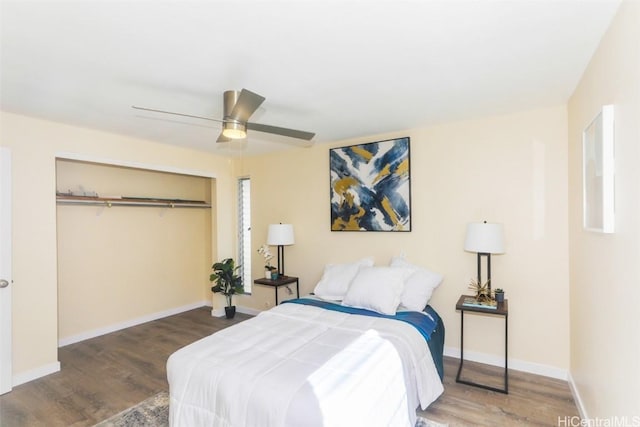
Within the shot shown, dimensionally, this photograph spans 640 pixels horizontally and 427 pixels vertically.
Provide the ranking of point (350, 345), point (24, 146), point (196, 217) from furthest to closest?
1. point (196, 217)
2. point (24, 146)
3. point (350, 345)

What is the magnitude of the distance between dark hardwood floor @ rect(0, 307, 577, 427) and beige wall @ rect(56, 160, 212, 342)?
637 mm

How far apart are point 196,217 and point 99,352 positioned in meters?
2.52

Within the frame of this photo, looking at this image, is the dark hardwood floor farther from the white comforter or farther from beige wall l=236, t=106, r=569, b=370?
beige wall l=236, t=106, r=569, b=370

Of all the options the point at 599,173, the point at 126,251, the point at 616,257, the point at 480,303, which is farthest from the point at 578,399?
the point at 126,251

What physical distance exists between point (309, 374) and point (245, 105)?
173 cm

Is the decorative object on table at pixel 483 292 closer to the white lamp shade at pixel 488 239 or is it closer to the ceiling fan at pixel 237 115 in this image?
the white lamp shade at pixel 488 239

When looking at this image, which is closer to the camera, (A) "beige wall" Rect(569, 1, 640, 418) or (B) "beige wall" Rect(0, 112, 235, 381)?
(A) "beige wall" Rect(569, 1, 640, 418)

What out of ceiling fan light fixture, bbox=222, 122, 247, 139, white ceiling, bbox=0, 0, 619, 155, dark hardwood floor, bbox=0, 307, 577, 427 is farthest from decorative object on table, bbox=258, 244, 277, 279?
ceiling fan light fixture, bbox=222, 122, 247, 139

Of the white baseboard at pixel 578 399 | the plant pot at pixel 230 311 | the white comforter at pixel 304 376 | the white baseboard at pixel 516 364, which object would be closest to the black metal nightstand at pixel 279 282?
the plant pot at pixel 230 311

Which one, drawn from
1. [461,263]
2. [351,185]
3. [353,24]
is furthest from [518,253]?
[353,24]

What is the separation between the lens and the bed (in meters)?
1.68

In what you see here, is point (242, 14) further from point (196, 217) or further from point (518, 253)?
point (196, 217)

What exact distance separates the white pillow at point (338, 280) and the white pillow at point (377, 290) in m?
0.20

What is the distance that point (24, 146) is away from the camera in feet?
10.2
